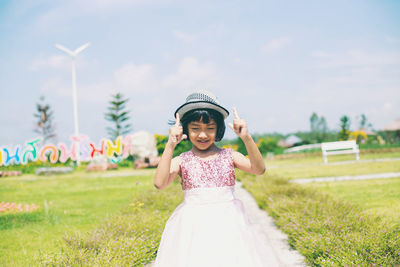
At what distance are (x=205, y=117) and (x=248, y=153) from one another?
417mm

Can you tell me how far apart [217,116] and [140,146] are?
947 inches

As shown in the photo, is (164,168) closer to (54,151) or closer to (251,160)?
(251,160)

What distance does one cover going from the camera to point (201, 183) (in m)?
2.52

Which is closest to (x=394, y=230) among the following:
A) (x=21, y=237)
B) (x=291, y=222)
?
(x=291, y=222)

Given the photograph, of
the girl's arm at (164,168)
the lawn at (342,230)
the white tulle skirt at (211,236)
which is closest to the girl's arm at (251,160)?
the white tulle skirt at (211,236)

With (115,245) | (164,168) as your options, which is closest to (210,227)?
(164,168)

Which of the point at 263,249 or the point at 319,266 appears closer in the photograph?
the point at 263,249

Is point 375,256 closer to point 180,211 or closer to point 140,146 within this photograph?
point 180,211

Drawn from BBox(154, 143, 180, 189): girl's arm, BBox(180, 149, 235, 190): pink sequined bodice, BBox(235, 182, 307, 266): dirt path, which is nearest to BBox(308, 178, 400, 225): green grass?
BBox(235, 182, 307, 266): dirt path

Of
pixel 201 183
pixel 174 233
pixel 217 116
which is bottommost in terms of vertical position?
pixel 174 233

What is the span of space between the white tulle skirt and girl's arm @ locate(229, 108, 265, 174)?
20cm

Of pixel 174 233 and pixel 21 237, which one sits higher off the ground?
pixel 174 233

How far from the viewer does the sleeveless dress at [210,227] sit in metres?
2.33

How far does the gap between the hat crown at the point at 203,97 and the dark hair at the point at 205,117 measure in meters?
0.08
